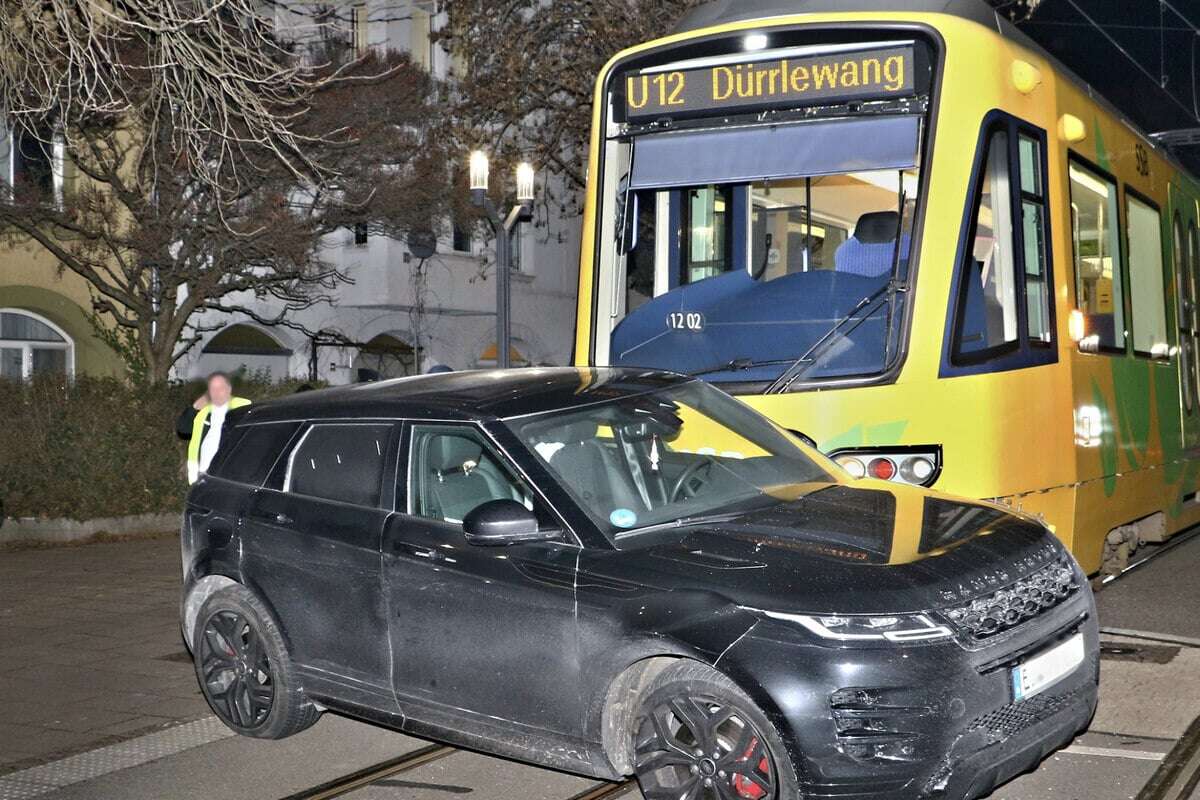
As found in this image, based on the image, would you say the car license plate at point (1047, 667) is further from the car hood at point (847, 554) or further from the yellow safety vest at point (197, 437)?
the yellow safety vest at point (197, 437)

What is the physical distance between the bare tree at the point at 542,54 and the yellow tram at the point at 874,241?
35.3 ft

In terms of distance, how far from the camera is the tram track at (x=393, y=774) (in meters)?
6.17

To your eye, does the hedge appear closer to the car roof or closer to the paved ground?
the paved ground

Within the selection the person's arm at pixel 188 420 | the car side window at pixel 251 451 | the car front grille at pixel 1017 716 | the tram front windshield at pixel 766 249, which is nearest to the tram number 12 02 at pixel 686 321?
the tram front windshield at pixel 766 249

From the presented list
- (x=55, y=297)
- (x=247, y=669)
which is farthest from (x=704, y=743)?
(x=55, y=297)

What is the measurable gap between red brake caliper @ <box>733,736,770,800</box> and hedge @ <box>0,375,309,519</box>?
40.7ft

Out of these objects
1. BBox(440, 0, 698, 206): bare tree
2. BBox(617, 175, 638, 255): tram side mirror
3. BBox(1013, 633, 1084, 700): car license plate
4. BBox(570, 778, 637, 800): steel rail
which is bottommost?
BBox(570, 778, 637, 800): steel rail

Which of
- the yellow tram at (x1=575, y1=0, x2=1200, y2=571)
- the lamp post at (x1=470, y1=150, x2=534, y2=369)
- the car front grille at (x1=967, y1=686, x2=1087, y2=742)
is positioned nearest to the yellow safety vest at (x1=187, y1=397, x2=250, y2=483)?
the yellow tram at (x1=575, y1=0, x2=1200, y2=571)

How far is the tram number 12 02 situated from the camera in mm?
8914

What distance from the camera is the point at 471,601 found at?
606 cm

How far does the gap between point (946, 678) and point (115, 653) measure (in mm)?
6340

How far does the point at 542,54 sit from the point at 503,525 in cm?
1609

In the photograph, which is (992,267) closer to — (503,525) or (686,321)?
(686,321)

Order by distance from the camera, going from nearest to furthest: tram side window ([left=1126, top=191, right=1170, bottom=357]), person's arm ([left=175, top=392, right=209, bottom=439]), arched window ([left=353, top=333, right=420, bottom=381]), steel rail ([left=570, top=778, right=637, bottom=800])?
steel rail ([left=570, top=778, right=637, bottom=800]) → tram side window ([left=1126, top=191, right=1170, bottom=357]) → person's arm ([left=175, top=392, right=209, bottom=439]) → arched window ([left=353, top=333, right=420, bottom=381])
